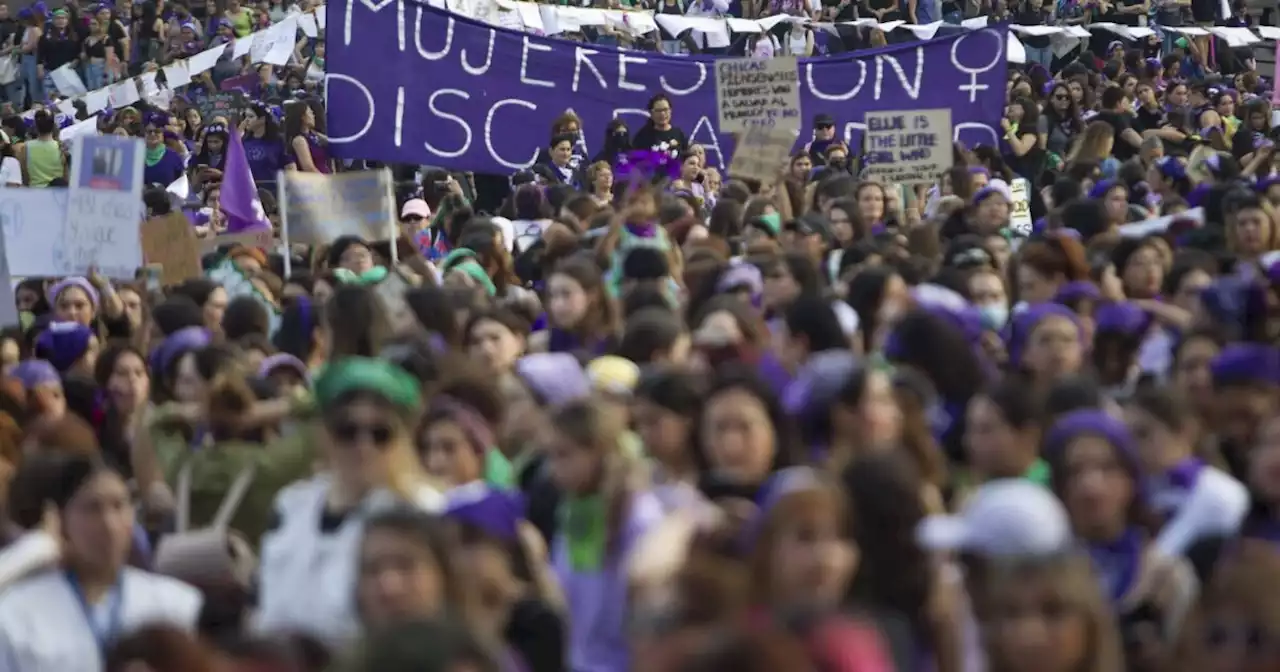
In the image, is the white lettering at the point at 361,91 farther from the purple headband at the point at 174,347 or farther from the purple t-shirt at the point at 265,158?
the purple headband at the point at 174,347

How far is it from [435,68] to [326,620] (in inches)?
438

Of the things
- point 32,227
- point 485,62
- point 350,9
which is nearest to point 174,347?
point 32,227

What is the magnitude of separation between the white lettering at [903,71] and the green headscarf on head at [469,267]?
626 centimetres

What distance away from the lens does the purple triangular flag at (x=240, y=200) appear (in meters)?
13.4

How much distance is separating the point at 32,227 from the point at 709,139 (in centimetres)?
580

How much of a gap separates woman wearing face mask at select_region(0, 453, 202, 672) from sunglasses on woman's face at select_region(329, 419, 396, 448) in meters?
0.46

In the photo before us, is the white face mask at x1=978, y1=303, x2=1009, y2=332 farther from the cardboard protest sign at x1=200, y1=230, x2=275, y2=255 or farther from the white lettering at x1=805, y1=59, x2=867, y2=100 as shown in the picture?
the white lettering at x1=805, y1=59, x2=867, y2=100

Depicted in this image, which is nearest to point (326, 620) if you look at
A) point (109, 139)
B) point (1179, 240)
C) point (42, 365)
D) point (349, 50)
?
point (42, 365)

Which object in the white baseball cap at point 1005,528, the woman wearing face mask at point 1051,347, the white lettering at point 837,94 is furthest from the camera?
the white lettering at point 837,94

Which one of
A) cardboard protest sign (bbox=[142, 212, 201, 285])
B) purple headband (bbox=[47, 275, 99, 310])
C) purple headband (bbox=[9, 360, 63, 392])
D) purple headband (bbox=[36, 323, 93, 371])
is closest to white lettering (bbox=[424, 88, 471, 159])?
cardboard protest sign (bbox=[142, 212, 201, 285])

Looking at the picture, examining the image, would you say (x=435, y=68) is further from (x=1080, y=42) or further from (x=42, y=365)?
(x=1080, y=42)

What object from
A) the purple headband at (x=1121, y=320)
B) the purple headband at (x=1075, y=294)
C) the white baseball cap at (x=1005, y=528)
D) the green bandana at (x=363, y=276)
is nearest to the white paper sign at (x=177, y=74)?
the green bandana at (x=363, y=276)

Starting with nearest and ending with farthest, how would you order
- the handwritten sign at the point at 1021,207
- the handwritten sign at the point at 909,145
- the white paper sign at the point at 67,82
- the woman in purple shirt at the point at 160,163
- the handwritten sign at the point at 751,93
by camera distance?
the handwritten sign at the point at 1021,207 < the handwritten sign at the point at 909,145 < the handwritten sign at the point at 751,93 < the woman in purple shirt at the point at 160,163 < the white paper sign at the point at 67,82

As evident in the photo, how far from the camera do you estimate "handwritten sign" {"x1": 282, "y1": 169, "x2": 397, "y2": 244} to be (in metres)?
11.9
